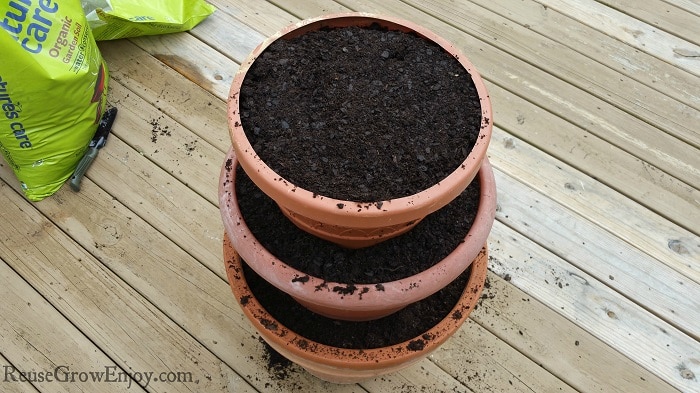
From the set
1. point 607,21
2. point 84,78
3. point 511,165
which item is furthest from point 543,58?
point 84,78

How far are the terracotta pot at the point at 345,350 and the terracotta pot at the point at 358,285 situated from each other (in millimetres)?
95

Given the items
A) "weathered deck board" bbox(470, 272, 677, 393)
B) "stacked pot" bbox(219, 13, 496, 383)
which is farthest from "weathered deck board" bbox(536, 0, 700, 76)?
"stacked pot" bbox(219, 13, 496, 383)

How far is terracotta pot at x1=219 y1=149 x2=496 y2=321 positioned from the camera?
83 centimetres

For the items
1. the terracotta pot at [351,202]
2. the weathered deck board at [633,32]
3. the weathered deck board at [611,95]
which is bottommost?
the weathered deck board at [611,95]

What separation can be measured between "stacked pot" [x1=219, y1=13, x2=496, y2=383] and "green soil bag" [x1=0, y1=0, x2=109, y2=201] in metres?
0.60

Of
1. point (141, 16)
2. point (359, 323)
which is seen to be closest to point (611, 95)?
point (359, 323)

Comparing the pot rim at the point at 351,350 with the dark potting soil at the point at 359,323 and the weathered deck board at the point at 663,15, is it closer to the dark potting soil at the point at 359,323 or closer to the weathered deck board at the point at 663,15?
the dark potting soil at the point at 359,323

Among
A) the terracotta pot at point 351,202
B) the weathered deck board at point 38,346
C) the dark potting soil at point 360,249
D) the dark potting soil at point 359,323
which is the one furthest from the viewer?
the weathered deck board at point 38,346

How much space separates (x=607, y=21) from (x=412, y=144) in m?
1.34

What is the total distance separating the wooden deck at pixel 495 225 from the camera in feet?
4.01

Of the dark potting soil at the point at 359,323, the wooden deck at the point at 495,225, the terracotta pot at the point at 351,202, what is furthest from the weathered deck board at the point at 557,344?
the terracotta pot at the point at 351,202

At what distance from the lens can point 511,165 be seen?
1.51 metres

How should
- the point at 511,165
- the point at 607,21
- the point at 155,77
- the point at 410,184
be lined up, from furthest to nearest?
1. the point at 607,21
2. the point at 155,77
3. the point at 511,165
4. the point at 410,184

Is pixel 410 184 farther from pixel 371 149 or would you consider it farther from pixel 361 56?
pixel 361 56
